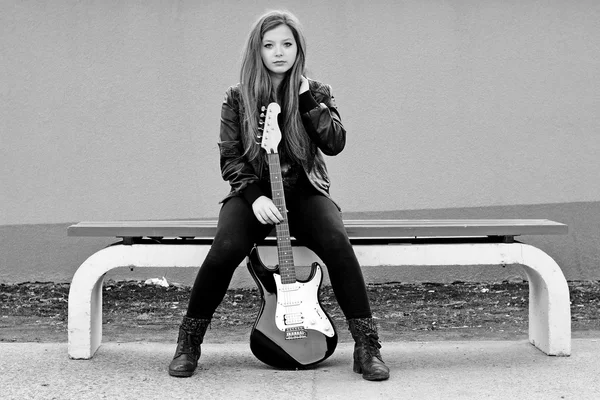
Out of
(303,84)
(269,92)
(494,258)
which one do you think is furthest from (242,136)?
(494,258)

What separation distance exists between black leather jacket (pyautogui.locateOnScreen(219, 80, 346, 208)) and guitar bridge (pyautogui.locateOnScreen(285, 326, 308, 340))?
565 millimetres

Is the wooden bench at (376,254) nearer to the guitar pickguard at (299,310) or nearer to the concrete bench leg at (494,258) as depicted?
the concrete bench leg at (494,258)

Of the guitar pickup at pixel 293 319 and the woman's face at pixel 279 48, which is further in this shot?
the woman's face at pixel 279 48

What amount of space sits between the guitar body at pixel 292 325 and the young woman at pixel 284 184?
5.2 inches

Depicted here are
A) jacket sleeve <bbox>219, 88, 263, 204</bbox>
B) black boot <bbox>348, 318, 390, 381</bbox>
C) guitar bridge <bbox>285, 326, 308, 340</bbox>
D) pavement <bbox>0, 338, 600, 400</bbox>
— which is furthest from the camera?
jacket sleeve <bbox>219, 88, 263, 204</bbox>

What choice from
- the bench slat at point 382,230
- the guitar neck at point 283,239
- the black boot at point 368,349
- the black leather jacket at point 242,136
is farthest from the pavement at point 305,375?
the black leather jacket at point 242,136

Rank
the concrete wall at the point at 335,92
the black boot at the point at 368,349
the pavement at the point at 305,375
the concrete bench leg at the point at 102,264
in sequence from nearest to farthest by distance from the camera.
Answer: the pavement at the point at 305,375 < the black boot at the point at 368,349 < the concrete bench leg at the point at 102,264 < the concrete wall at the point at 335,92

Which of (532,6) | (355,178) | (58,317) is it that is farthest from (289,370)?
(532,6)

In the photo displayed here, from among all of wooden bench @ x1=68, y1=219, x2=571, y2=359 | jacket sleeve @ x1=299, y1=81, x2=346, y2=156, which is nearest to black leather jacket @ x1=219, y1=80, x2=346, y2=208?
jacket sleeve @ x1=299, y1=81, x2=346, y2=156

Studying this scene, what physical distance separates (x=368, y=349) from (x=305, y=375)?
0.30 metres

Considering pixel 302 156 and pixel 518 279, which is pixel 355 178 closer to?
pixel 518 279

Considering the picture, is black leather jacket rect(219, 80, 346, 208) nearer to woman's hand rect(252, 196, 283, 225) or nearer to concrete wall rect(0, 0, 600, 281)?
woman's hand rect(252, 196, 283, 225)

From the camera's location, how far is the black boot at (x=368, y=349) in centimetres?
369

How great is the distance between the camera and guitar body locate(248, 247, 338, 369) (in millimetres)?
3820
